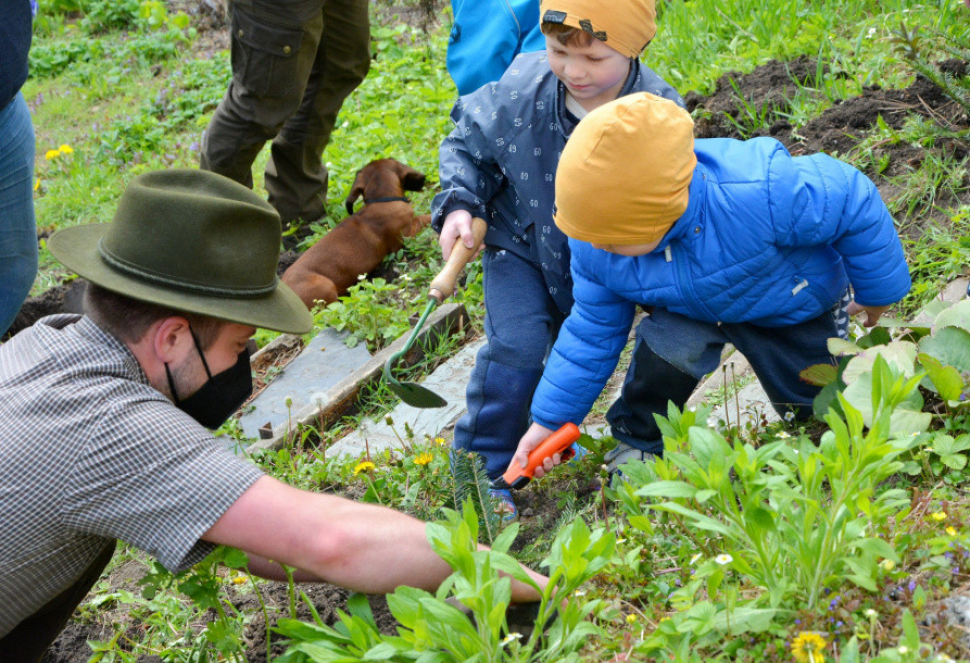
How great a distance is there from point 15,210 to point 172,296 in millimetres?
1797

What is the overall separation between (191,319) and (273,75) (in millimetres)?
3043

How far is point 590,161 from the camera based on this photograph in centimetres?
238

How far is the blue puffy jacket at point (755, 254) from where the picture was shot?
253cm

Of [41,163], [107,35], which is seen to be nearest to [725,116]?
[41,163]

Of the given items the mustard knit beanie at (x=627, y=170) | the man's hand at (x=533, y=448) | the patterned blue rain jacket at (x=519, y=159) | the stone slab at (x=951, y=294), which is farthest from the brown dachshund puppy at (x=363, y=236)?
the stone slab at (x=951, y=294)

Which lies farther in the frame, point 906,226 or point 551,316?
point 906,226

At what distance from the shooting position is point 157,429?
76.2 inches

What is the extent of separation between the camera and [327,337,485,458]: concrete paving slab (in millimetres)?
3727

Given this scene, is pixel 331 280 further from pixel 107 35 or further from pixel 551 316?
pixel 107 35

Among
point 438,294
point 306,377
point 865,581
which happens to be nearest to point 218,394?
point 438,294

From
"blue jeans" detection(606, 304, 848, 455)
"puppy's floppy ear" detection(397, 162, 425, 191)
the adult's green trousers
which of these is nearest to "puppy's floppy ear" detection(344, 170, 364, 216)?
"puppy's floppy ear" detection(397, 162, 425, 191)

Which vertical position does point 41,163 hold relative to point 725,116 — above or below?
below

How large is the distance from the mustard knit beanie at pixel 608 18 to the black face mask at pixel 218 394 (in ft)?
4.27

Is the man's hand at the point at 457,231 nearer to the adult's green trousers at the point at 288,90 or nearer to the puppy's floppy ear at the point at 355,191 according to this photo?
A: the adult's green trousers at the point at 288,90
